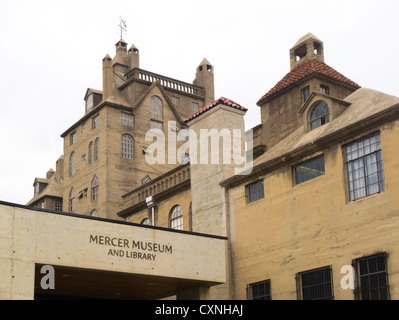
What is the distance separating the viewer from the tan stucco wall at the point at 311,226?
75.7 ft

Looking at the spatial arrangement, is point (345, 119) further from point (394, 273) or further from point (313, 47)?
point (313, 47)

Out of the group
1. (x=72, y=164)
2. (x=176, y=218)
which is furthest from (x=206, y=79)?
(x=176, y=218)

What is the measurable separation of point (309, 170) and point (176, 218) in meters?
10.9

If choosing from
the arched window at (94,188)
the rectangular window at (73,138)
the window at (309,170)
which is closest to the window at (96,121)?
the rectangular window at (73,138)

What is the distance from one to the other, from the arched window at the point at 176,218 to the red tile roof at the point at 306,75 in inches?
342

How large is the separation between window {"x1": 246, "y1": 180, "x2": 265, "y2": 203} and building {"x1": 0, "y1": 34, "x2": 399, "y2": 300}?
46 mm

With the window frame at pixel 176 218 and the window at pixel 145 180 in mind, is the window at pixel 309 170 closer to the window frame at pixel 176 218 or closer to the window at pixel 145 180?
the window frame at pixel 176 218

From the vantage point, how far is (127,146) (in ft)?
171

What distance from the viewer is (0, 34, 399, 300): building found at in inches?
909

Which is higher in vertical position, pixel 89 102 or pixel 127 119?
pixel 89 102

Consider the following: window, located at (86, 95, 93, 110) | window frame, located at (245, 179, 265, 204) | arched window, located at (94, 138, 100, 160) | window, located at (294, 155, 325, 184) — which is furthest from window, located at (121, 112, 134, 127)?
window, located at (294, 155, 325, 184)

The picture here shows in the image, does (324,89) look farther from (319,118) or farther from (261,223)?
(261,223)

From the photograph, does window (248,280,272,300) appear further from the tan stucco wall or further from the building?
the tan stucco wall
